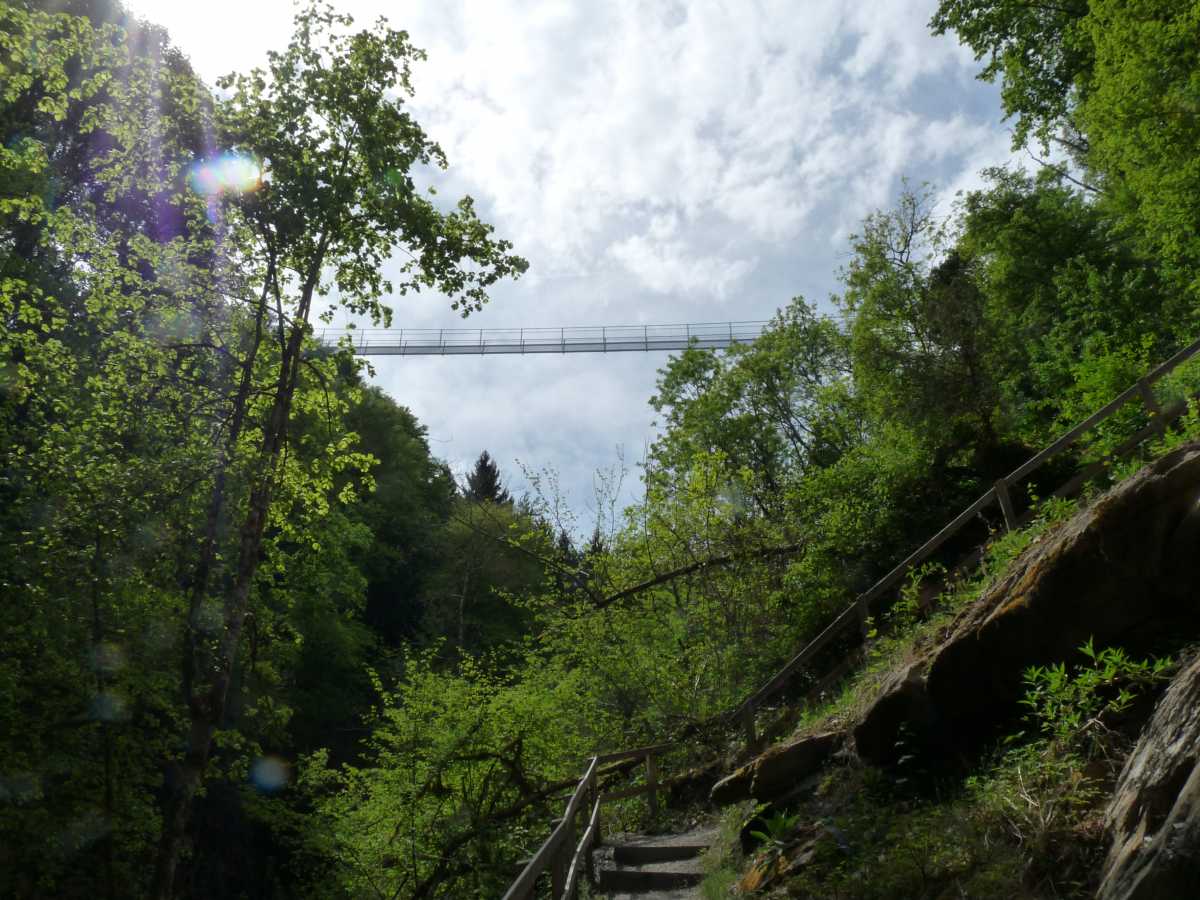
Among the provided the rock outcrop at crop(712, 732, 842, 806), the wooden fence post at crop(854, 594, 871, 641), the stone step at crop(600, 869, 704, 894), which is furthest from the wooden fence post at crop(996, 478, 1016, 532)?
the stone step at crop(600, 869, 704, 894)

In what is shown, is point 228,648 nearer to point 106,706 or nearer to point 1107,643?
point 106,706

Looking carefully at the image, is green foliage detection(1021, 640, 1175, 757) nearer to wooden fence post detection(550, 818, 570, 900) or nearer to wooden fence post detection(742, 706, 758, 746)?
wooden fence post detection(550, 818, 570, 900)

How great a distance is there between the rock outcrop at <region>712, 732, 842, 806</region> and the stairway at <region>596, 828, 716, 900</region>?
3.56 feet

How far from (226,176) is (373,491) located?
17.1 ft

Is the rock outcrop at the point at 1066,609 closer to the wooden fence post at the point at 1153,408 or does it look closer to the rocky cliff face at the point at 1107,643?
the rocky cliff face at the point at 1107,643

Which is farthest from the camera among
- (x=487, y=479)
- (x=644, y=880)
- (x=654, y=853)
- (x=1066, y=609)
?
(x=487, y=479)

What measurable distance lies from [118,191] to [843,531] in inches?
498

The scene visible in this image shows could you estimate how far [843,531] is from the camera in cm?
1521

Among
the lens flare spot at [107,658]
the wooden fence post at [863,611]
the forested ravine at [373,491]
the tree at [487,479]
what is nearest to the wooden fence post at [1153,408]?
the forested ravine at [373,491]

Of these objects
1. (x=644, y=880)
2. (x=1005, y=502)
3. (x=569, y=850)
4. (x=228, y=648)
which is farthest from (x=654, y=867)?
(x=228, y=648)

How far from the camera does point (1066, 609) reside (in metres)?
5.37

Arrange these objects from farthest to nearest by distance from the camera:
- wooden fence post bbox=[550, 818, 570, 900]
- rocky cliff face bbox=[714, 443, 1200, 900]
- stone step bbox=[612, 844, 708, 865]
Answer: stone step bbox=[612, 844, 708, 865], wooden fence post bbox=[550, 818, 570, 900], rocky cliff face bbox=[714, 443, 1200, 900]

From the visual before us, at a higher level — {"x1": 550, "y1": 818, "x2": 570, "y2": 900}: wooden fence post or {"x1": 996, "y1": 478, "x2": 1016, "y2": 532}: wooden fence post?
{"x1": 996, "y1": 478, "x2": 1016, "y2": 532}: wooden fence post

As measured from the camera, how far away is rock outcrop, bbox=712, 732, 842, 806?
7129mm
